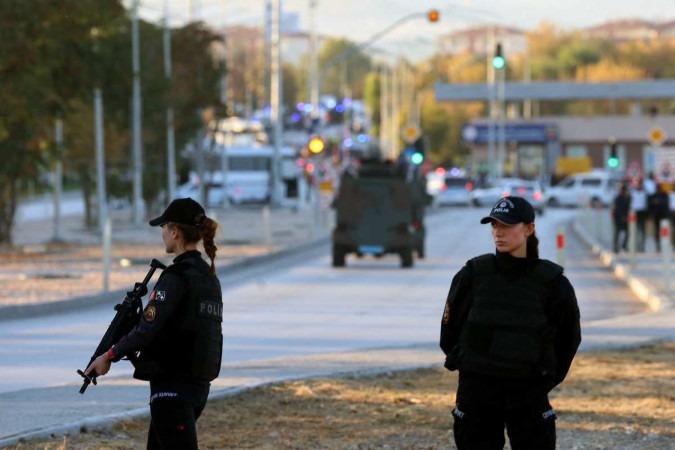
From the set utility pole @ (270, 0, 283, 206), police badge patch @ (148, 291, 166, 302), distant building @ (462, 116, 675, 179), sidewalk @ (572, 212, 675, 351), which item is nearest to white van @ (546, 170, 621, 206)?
utility pole @ (270, 0, 283, 206)

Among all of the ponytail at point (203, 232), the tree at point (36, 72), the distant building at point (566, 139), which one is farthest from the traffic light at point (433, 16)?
the distant building at point (566, 139)

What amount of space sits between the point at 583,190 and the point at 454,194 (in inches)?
259

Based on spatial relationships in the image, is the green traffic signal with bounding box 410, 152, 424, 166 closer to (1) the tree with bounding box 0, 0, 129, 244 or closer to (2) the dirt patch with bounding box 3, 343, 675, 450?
(1) the tree with bounding box 0, 0, 129, 244

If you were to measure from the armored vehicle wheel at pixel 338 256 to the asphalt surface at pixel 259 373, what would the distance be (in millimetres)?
9100

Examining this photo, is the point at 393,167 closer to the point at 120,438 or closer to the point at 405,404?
the point at 405,404

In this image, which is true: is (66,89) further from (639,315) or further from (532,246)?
(532,246)

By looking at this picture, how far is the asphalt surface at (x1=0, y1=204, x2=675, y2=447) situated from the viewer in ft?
38.0

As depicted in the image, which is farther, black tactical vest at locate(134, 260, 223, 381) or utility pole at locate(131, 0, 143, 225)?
utility pole at locate(131, 0, 143, 225)

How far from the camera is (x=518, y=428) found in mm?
7301

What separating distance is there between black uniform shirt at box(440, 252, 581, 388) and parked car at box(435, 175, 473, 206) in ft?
255

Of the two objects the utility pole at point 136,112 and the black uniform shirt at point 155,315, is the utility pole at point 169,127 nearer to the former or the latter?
the utility pole at point 136,112

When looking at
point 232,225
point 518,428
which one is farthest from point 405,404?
point 232,225

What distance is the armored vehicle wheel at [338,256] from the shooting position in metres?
35.8

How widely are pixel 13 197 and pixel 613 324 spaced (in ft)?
70.0
